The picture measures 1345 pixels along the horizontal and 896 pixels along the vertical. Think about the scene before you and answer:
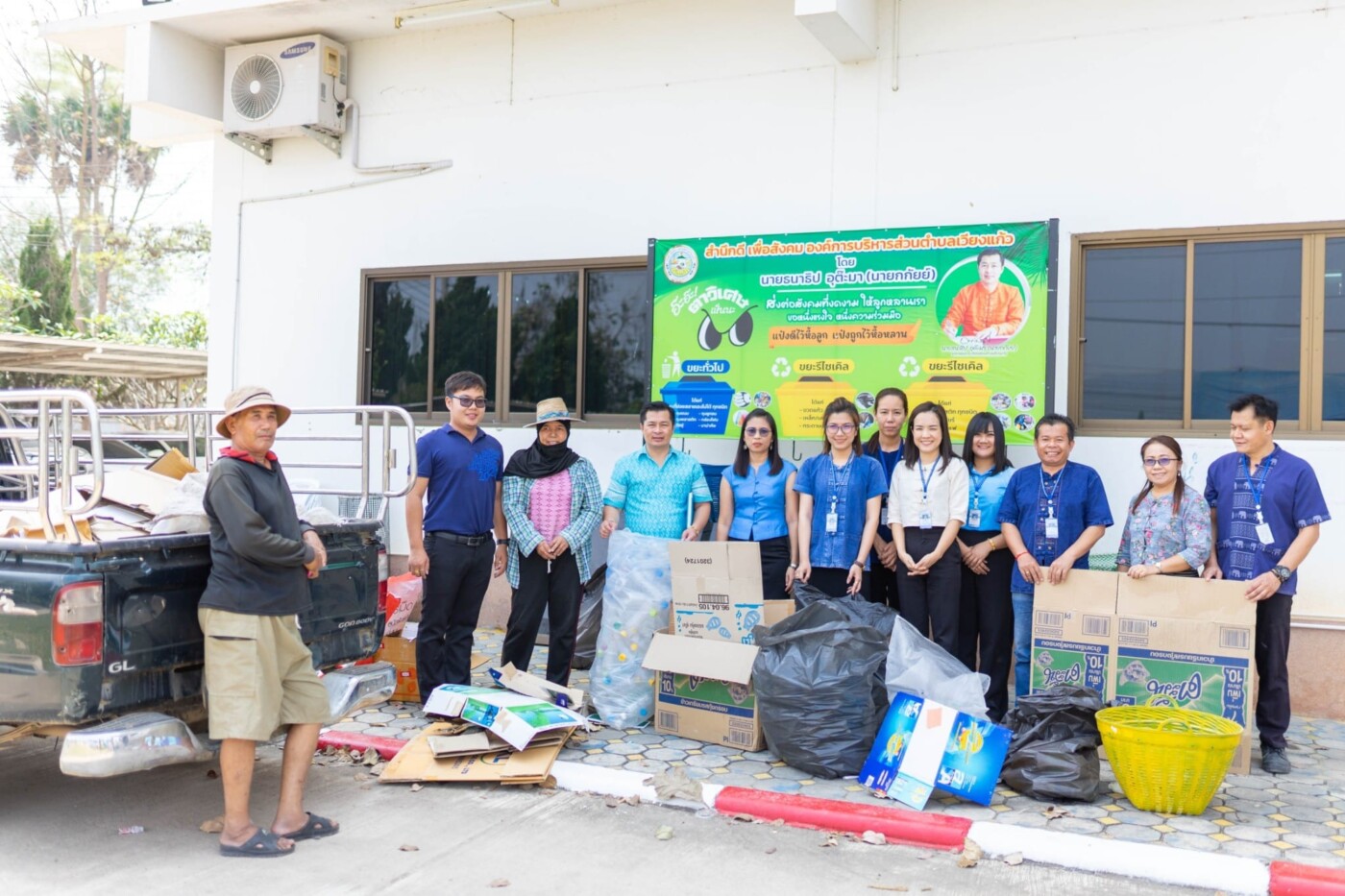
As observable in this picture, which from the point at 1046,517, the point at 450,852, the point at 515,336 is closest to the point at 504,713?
the point at 450,852

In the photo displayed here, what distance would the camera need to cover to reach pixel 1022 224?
21.6 ft

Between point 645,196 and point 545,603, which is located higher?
point 645,196

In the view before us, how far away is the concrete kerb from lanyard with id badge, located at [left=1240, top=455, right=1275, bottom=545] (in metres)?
1.80

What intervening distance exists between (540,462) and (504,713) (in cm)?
157

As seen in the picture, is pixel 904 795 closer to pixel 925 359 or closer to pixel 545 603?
pixel 545 603

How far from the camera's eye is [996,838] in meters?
4.28

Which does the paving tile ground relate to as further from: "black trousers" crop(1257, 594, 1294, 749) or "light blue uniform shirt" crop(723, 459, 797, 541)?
"light blue uniform shirt" crop(723, 459, 797, 541)

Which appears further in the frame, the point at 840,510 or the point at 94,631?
the point at 840,510

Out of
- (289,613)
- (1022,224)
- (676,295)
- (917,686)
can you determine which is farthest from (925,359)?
(289,613)

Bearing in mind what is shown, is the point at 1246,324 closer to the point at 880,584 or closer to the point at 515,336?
the point at 880,584

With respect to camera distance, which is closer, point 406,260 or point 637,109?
point 637,109

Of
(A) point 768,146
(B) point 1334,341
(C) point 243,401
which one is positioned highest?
(A) point 768,146

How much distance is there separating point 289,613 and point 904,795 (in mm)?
2679

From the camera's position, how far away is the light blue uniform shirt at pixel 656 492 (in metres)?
6.08
